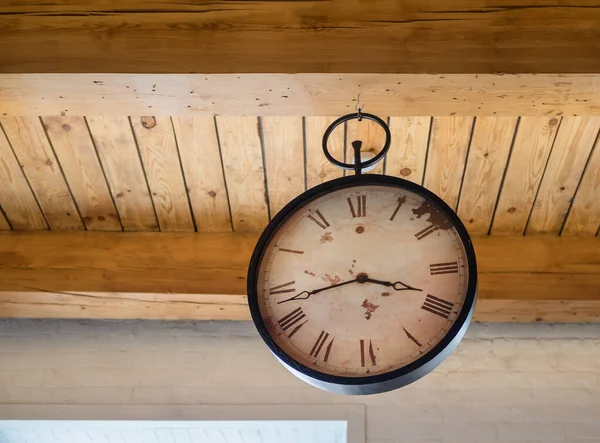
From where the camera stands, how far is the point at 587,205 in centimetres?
261

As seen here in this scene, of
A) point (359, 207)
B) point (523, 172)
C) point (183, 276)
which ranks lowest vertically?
point (183, 276)

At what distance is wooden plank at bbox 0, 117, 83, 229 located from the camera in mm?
2426

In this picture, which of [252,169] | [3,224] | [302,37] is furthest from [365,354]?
[3,224]

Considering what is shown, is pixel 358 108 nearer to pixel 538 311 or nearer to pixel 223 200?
pixel 223 200

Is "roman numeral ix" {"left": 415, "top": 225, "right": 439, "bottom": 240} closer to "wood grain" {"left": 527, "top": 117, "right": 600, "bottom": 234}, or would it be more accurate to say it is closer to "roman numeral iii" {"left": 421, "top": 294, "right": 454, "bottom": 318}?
"roman numeral iii" {"left": 421, "top": 294, "right": 454, "bottom": 318}

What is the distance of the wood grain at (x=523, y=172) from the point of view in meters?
2.36

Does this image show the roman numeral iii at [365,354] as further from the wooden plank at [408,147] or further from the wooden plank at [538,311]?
the wooden plank at [538,311]

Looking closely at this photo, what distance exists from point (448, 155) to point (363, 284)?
96cm

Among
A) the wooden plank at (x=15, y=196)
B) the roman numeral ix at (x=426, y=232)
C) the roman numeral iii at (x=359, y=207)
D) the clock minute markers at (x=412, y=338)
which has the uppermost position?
the roman numeral iii at (x=359, y=207)

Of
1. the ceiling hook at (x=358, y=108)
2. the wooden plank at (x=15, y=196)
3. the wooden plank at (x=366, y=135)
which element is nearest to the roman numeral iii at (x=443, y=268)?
the ceiling hook at (x=358, y=108)

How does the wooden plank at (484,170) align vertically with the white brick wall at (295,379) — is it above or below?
above

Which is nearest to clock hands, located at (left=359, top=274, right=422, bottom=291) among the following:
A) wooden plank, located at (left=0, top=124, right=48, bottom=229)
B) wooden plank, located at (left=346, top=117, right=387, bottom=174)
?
wooden plank, located at (left=346, top=117, right=387, bottom=174)

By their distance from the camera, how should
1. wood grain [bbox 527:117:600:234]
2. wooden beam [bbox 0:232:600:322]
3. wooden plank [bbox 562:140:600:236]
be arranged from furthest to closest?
1. wooden beam [bbox 0:232:600:322]
2. wooden plank [bbox 562:140:600:236]
3. wood grain [bbox 527:117:600:234]

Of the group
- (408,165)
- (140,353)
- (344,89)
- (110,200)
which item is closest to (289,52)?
(344,89)
